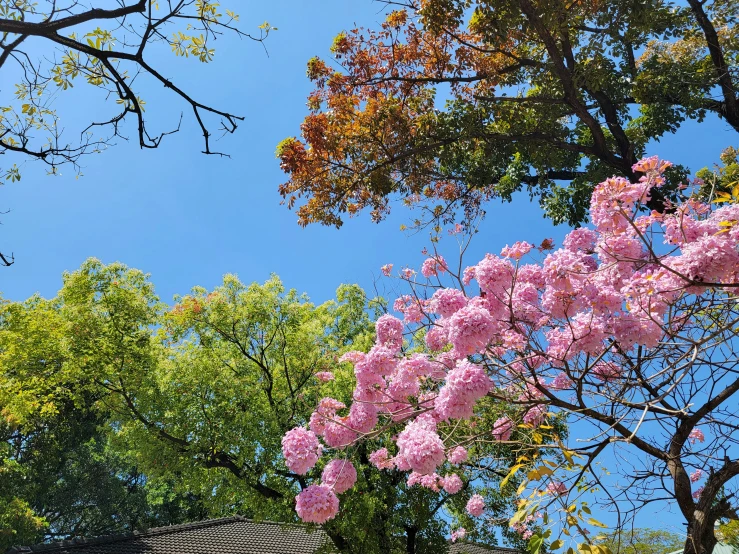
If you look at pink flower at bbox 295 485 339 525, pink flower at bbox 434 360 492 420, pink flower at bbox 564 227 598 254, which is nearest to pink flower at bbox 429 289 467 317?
pink flower at bbox 434 360 492 420

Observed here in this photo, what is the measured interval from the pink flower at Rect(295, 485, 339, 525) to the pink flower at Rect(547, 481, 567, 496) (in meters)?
1.64

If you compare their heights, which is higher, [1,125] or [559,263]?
[1,125]

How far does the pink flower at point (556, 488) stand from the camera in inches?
135

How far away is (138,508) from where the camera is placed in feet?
71.1

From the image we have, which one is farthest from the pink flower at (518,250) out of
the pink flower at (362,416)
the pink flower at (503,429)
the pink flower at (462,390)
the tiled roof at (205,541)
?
the tiled roof at (205,541)

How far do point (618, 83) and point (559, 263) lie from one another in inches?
297

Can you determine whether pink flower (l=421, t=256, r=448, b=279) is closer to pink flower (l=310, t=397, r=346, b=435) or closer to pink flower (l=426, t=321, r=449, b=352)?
pink flower (l=426, t=321, r=449, b=352)

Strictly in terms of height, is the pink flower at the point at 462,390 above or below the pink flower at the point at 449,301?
below

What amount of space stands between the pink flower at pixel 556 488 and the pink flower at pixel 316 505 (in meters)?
1.64

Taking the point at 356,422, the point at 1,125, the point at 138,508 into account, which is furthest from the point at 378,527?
the point at 138,508

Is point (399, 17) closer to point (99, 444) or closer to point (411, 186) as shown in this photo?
point (411, 186)

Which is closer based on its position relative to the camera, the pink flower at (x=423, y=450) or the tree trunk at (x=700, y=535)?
the pink flower at (x=423, y=450)

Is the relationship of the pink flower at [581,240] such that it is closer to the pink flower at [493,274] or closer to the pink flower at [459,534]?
the pink flower at [493,274]

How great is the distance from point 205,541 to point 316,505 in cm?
1240
